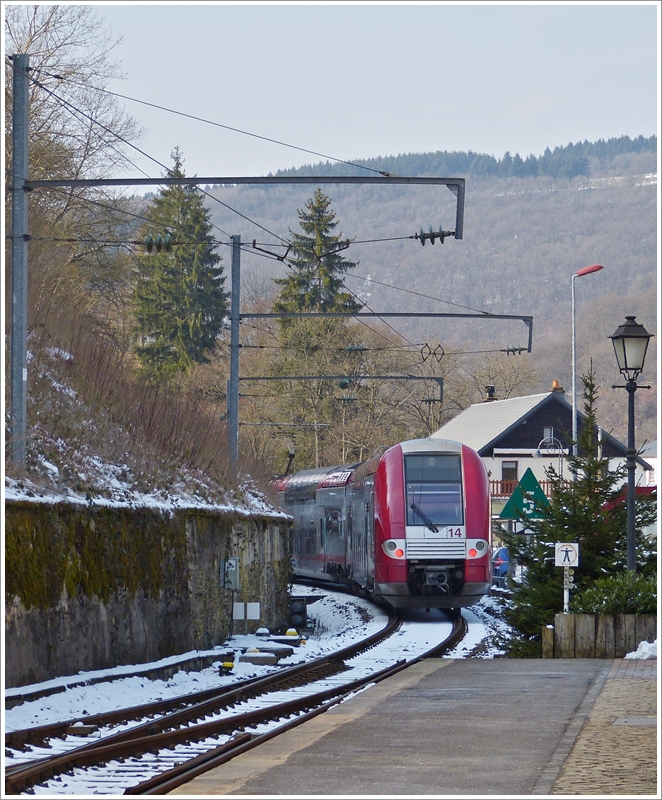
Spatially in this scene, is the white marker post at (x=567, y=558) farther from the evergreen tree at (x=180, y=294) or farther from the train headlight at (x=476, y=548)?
the evergreen tree at (x=180, y=294)

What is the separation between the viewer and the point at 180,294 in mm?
75500

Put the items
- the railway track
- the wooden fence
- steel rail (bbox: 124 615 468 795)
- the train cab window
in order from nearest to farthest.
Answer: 1. steel rail (bbox: 124 615 468 795)
2. the railway track
3. the wooden fence
4. the train cab window

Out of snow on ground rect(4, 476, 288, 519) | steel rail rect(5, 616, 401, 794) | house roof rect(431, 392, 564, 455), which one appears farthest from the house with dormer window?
steel rail rect(5, 616, 401, 794)

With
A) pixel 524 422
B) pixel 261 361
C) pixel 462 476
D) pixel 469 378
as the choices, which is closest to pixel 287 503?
pixel 462 476

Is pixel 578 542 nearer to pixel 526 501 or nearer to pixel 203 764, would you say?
pixel 526 501

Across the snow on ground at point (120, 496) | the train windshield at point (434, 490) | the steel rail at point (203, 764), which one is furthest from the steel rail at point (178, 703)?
the train windshield at point (434, 490)

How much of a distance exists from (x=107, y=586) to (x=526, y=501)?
23.9 feet

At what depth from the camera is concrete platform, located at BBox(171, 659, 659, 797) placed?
7438 mm

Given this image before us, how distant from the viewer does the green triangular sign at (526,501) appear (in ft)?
62.8

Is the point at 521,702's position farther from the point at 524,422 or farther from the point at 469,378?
the point at 469,378

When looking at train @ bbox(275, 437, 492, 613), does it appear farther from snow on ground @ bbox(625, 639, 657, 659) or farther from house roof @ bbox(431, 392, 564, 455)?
house roof @ bbox(431, 392, 564, 455)

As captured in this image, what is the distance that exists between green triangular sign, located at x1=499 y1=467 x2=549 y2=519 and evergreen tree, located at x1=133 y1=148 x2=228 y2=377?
1870 inches

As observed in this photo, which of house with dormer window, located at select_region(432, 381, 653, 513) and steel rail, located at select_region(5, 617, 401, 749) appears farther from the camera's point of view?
house with dormer window, located at select_region(432, 381, 653, 513)

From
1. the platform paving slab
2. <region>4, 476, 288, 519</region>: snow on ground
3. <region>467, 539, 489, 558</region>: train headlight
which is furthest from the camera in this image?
<region>467, 539, 489, 558</region>: train headlight
